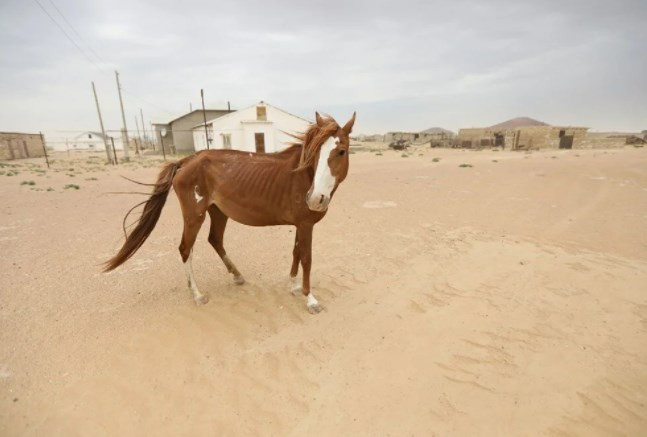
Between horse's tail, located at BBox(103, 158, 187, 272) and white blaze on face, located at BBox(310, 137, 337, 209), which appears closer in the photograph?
white blaze on face, located at BBox(310, 137, 337, 209)

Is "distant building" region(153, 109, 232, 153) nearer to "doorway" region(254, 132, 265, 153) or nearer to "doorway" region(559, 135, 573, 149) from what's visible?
"doorway" region(254, 132, 265, 153)

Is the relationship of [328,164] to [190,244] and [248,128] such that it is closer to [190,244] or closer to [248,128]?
[190,244]

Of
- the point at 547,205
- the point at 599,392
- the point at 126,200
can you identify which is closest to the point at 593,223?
the point at 547,205

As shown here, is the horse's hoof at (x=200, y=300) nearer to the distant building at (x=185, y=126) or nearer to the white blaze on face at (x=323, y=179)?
the white blaze on face at (x=323, y=179)

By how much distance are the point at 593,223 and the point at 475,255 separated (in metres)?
3.58

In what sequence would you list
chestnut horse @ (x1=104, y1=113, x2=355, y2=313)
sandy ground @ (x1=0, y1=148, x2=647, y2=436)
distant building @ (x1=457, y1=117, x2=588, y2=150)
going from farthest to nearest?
distant building @ (x1=457, y1=117, x2=588, y2=150), chestnut horse @ (x1=104, y1=113, x2=355, y2=313), sandy ground @ (x1=0, y1=148, x2=647, y2=436)

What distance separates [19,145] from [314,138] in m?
38.4

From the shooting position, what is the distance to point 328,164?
2895 millimetres

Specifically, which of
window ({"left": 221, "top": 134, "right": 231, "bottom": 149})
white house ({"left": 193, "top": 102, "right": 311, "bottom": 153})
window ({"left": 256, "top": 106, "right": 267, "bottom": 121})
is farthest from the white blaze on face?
window ({"left": 256, "top": 106, "right": 267, "bottom": 121})

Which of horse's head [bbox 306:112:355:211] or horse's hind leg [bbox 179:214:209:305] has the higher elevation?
horse's head [bbox 306:112:355:211]

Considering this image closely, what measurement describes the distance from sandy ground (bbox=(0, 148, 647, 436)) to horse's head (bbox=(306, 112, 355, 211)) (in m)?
1.42

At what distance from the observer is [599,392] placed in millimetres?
2314

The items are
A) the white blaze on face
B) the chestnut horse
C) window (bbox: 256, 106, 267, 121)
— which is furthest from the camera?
window (bbox: 256, 106, 267, 121)

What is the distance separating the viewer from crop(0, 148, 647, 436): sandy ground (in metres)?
A: 2.19
